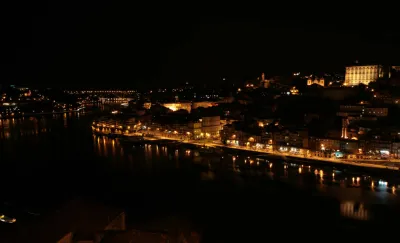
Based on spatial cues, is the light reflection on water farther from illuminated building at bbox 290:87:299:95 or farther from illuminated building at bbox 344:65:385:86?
illuminated building at bbox 344:65:385:86

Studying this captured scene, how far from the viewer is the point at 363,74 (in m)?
13.2

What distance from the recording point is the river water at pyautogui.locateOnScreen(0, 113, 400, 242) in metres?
4.80

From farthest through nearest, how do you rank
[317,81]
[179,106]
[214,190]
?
[179,106] → [317,81] → [214,190]

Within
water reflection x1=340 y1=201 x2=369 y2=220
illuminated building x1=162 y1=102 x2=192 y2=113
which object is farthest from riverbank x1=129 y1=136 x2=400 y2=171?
illuminated building x1=162 y1=102 x2=192 y2=113

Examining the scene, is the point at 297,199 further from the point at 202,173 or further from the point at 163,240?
the point at 163,240

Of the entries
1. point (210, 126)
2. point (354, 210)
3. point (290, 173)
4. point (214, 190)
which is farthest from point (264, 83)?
point (354, 210)

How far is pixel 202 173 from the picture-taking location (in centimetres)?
733

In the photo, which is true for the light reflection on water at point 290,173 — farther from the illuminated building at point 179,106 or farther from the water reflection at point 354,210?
the illuminated building at point 179,106

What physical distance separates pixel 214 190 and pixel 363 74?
986 cm

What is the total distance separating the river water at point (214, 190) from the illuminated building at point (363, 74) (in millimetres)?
7193

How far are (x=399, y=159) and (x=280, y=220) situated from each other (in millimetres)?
3834

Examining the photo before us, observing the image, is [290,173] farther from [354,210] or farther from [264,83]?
[264,83]

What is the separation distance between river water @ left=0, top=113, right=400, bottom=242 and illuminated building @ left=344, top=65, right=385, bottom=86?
7.19 meters

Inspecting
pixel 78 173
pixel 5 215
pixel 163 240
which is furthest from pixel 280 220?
pixel 78 173
